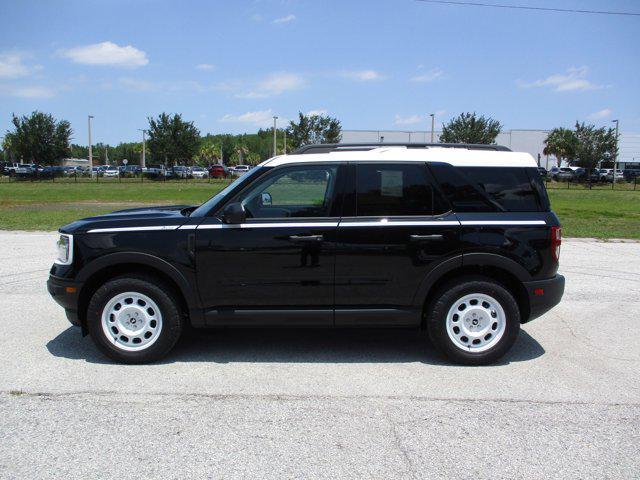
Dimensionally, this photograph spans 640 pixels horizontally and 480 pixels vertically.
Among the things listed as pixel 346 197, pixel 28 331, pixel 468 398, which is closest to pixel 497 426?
pixel 468 398

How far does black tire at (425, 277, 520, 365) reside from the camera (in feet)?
15.6

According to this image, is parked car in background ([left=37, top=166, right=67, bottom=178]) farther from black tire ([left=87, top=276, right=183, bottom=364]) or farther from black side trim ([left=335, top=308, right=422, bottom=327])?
Result: black side trim ([left=335, top=308, right=422, bottom=327])

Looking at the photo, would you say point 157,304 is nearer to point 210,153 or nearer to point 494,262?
point 494,262

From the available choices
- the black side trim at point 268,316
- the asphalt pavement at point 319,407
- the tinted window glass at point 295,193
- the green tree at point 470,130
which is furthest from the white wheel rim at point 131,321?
the green tree at point 470,130

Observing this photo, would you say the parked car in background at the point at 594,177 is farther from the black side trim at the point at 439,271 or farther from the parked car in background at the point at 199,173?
the black side trim at the point at 439,271

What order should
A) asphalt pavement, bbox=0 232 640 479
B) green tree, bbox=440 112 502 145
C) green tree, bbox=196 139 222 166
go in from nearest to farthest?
asphalt pavement, bbox=0 232 640 479 → green tree, bbox=440 112 502 145 → green tree, bbox=196 139 222 166

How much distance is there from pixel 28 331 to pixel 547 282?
199 inches

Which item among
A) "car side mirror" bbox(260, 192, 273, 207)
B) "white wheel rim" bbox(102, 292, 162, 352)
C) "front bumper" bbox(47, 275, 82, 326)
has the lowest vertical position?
"white wheel rim" bbox(102, 292, 162, 352)

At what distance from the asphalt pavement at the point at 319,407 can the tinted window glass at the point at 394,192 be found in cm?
135

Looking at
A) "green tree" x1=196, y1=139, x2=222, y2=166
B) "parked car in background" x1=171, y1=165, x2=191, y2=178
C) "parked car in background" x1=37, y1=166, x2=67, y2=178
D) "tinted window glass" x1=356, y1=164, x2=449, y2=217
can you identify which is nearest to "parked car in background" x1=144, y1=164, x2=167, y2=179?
"parked car in background" x1=171, y1=165, x2=191, y2=178

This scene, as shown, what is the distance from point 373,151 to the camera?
16.0 ft

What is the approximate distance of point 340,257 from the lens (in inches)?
184

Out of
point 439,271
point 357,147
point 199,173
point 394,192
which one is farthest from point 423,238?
point 199,173

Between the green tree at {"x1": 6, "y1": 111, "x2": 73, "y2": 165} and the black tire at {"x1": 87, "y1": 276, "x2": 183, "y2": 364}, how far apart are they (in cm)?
5752
